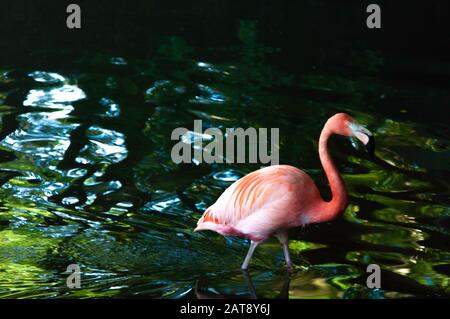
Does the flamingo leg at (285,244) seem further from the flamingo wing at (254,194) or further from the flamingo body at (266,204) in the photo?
the flamingo wing at (254,194)

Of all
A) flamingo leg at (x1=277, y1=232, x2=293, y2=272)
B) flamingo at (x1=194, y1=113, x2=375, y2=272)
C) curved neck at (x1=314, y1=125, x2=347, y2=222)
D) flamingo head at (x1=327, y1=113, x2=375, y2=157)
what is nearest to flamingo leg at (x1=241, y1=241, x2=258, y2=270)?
flamingo at (x1=194, y1=113, x2=375, y2=272)

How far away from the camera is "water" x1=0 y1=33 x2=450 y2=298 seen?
5000mm

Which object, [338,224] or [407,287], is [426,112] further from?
[407,287]

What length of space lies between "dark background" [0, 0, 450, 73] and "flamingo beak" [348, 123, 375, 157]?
4738mm

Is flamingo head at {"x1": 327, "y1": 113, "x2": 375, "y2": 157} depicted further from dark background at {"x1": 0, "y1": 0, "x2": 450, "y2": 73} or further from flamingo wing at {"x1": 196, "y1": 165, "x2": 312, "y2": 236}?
dark background at {"x1": 0, "y1": 0, "x2": 450, "y2": 73}

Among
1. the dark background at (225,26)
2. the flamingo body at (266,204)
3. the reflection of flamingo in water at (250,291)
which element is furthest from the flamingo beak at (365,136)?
the dark background at (225,26)

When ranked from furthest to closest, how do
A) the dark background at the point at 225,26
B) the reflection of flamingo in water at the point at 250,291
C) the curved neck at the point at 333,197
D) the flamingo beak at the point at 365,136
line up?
1. the dark background at the point at 225,26
2. the curved neck at the point at 333,197
3. the flamingo beak at the point at 365,136
4. the reflection of flamingo in water at the point at 250,291

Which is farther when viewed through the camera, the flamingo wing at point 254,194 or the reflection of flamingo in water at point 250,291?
the flamingo wing at point 254,194

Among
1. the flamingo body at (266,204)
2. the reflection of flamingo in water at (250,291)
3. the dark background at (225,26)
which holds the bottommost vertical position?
the reflection of flamingo in water at (250,291)

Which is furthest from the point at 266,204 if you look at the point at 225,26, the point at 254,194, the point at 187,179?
the point at 225,26

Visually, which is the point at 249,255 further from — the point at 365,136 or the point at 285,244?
the point at 365,136

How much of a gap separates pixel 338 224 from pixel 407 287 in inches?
39.4

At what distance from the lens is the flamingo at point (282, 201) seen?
5.00 meters
